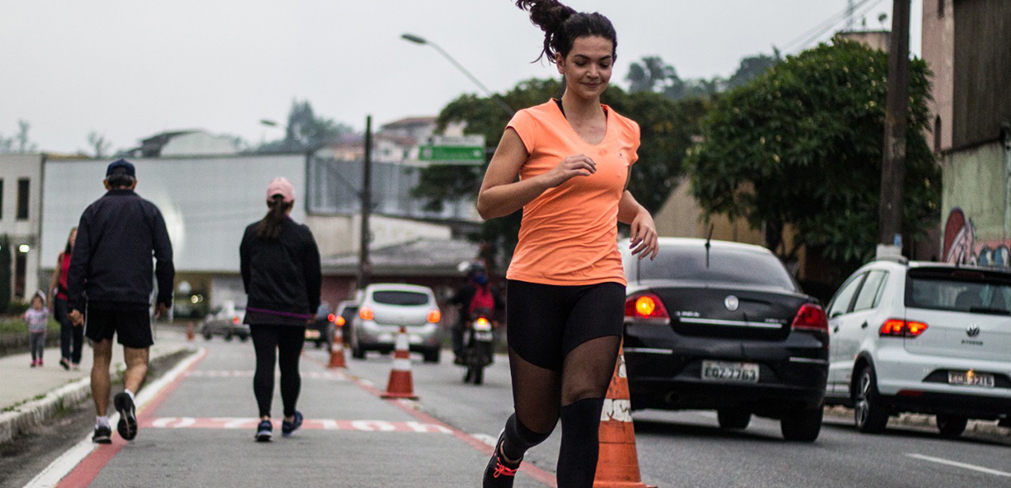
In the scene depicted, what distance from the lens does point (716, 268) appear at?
11.1 metres

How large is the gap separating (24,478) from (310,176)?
65.4 meters

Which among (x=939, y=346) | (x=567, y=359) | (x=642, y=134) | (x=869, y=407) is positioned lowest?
(x=869, y=407)

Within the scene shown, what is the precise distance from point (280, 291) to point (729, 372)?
3.34 m

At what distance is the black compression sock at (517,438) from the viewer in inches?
191

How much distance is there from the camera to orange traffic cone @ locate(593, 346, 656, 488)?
6.29m

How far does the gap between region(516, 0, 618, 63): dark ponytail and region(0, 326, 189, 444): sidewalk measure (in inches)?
222

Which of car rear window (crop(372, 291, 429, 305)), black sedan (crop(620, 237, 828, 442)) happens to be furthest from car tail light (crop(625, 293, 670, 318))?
car rear window (crop(372, 291, 429, 305))

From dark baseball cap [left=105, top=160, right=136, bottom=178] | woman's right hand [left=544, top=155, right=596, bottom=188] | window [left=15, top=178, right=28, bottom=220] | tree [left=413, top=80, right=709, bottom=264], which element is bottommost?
woman's right hand [left=544, top=155, right=596, bottom=188]

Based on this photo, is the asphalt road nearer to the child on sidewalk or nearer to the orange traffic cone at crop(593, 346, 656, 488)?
the orange traffic cone at crop(593, 346, 656, 488)

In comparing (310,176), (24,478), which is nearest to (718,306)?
(24,478)

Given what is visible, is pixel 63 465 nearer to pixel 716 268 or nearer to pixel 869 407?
pixel 716 268

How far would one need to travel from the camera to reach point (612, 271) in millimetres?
4742

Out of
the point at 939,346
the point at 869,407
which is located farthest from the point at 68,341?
the point at 939,346

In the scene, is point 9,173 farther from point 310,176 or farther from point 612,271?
point 612,271
